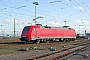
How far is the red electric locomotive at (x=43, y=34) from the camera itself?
41.3 m

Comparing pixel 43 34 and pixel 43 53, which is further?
pixel 43 34

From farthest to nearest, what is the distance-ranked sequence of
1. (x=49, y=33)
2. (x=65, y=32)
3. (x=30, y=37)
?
1. (x=65, y=32)
2. (x=49, y=33)
3. (x=30, y=37)

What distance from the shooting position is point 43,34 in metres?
45.5

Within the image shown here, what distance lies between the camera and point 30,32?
41.1m

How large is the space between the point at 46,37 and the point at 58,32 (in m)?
7.58

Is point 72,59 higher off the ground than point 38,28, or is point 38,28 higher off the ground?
point 38,28

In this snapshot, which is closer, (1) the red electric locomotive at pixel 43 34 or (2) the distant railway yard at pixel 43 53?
(2) the distant railway yard at pixel 43 53

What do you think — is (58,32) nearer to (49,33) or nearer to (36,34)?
(49,33)

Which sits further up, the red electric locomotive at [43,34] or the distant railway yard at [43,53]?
the red electric locomotive at [43,34]

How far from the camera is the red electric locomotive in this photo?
41.3 meters

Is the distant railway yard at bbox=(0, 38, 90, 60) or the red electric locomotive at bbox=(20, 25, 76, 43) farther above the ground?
the red electric locomotive at bbox=(20, 25, 76, 43)

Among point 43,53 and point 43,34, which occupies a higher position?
point 43,34

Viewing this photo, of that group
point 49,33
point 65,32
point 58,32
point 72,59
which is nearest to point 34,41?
point 49,33

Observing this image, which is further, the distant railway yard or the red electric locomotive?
the red electric locomotive
